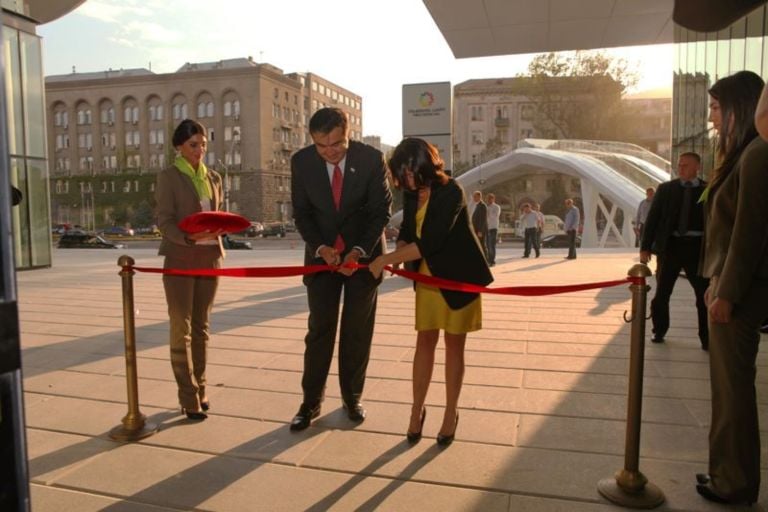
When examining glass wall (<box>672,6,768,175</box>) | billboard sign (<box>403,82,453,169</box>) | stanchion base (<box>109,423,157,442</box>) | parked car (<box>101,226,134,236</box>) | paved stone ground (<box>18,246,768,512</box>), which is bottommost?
parked car (<box>101,226,134,236</box>)

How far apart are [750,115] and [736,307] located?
854mm

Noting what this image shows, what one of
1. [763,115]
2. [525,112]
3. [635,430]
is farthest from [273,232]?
[763,115]

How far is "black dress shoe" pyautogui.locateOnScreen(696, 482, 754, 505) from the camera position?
2.56 meters

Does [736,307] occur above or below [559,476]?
above

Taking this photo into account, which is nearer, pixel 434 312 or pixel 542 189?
pixel 434 312

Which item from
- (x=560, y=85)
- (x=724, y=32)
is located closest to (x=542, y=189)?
(x=560, y=85)

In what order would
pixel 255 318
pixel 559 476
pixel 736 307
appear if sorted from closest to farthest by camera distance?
pixel 736 307
pixel 559 476
pixel 255 318

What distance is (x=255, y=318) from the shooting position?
701cm

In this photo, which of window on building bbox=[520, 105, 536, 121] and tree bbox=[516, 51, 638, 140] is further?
window on building bbox=[520, 105, 536, 121]

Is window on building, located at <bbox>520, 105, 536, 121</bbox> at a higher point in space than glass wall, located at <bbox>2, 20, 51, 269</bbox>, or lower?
higher

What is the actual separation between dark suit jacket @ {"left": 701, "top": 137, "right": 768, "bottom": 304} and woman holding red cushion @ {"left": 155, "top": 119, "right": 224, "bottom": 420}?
8.76ft

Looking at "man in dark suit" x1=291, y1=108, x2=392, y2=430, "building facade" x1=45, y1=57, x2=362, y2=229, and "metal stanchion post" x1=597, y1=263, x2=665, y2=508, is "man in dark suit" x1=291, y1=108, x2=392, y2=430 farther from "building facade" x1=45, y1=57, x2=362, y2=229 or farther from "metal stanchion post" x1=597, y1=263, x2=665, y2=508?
"building facade" x1=45, y1=57, x2=362, y2=229

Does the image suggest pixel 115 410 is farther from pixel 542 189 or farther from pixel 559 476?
→ pixel 542 189

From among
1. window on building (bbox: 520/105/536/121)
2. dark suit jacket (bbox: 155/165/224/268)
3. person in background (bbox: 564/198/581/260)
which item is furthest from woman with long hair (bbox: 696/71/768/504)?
window on building (bbox: 520/105/536/121)
